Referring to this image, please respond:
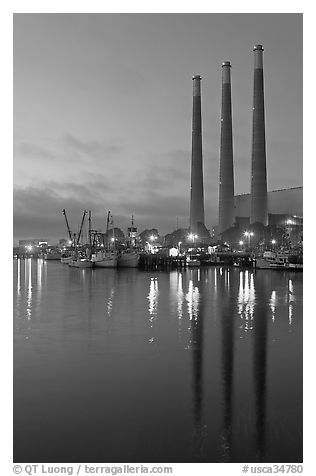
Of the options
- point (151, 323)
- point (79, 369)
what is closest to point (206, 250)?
point (151, 323)

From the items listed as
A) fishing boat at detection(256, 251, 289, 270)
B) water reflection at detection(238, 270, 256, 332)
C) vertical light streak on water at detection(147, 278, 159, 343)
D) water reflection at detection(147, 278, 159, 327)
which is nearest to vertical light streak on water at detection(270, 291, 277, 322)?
water reflection at detection(238, 270, 256, 332)

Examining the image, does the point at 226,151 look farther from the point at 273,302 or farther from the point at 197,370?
the point at 197,370

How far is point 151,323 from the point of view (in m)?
29.0

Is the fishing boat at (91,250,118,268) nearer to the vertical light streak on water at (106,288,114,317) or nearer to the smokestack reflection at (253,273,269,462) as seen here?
the vertical light streak on water at (106,288,114,317)

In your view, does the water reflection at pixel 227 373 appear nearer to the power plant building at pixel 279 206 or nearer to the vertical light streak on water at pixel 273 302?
the vertical light streak on water at pixel 273 302

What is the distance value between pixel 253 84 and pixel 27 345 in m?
105

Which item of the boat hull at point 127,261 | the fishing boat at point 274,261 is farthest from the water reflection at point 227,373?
the boat hull at point 127,261

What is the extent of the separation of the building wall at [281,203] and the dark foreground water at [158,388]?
3916 inches

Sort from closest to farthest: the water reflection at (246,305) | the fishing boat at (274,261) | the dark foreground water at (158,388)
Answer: the dark foreground water at (158,388) → the water reflection at (246,305) → the fishing boat at (274,261)

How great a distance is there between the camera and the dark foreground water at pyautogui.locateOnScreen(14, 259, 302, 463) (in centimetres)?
1096

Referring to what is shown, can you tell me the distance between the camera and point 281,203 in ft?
425

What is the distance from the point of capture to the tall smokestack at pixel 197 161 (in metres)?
125

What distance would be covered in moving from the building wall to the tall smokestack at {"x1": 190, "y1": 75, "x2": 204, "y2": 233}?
542 inches
